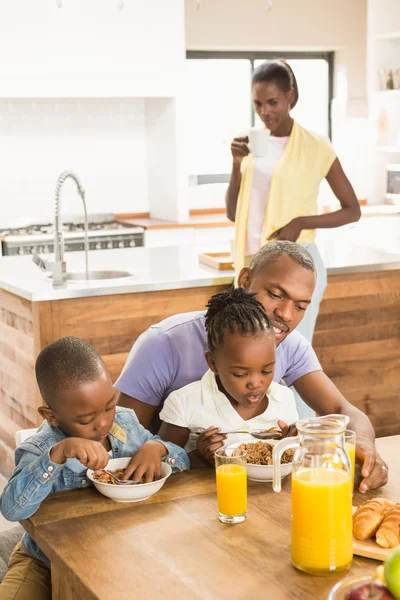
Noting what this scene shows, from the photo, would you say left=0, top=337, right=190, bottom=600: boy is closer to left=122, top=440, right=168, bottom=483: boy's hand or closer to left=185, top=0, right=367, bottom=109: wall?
left=122, top=440, right=168, bottom=483: boy's hand

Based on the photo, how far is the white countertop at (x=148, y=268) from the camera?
3.48 metres

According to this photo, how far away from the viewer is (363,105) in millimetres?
7176

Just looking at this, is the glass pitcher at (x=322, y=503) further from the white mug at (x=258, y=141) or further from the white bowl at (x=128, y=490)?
the white mug at (x=258, y=141)

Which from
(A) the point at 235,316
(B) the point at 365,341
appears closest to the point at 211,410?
(A) the point at 235,316

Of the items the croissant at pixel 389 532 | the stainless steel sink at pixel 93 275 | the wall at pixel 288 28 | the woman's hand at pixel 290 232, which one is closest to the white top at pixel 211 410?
the croissant at pixel 389 532

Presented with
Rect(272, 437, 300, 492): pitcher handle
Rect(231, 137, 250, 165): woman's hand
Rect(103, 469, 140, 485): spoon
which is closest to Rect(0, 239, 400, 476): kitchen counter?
Rect(231, 137, 250, 165): woman's hand

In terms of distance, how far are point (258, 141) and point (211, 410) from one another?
1819mm

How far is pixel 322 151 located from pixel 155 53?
9.03 feet

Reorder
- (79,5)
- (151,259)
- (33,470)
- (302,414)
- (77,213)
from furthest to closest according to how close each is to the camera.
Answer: (77,213) < (79,5) < (151,259) < (302,414) < (33,470)

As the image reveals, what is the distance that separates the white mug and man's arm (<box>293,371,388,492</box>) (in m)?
1.52

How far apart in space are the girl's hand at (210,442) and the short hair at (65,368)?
0.85 feet

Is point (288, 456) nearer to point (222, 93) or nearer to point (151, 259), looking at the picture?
point (151, 259)

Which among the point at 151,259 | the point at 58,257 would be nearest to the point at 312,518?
the point at 58,257

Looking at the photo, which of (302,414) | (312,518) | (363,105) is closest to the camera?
(312,518)
